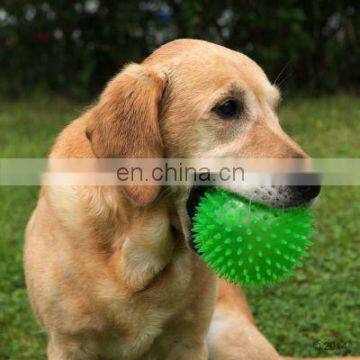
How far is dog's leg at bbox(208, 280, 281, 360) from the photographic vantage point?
3.46m

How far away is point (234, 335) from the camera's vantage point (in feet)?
11.6

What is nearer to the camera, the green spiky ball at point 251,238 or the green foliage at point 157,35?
the green spiky ball at point 251,238

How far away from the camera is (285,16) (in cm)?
934

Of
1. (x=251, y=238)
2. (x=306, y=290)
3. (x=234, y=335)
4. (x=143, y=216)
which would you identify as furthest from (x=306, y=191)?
(x=306, y=290)

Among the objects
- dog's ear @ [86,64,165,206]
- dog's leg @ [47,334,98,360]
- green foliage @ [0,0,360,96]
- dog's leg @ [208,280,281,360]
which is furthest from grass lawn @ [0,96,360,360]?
green foliage @ [0,0,360,96]

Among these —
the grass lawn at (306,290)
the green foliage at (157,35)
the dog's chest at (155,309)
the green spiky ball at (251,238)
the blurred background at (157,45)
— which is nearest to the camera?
the green spiky ball at (251,238)

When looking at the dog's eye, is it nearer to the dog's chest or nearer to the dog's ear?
the dog's ear

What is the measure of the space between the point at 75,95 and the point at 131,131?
24.5 feet

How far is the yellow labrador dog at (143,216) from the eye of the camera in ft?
9.31

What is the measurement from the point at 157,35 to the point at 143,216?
7112mm

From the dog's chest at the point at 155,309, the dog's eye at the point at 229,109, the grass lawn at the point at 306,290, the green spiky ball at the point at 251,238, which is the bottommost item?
the grass lawn at the point at 306,290

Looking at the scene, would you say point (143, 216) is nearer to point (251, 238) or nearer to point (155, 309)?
point (155, 309)

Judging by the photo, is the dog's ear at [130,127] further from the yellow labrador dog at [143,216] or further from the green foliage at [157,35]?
the green foliage at [157,35]

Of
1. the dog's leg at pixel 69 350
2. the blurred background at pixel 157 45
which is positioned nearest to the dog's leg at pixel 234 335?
the dog's leg at pixel 69 350
